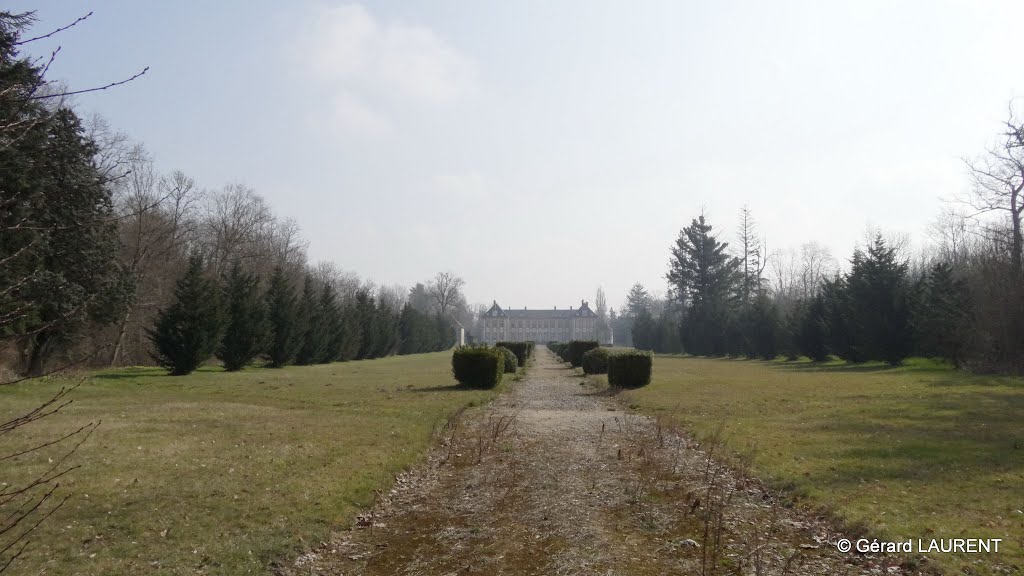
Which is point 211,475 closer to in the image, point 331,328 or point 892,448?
point 892,448

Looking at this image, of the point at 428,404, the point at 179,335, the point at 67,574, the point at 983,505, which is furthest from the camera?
the point at 179,335

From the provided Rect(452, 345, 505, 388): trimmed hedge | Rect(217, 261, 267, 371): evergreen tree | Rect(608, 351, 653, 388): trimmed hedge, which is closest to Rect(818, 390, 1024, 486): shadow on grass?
Rect(608, 351, 653, 388): trimmed hedge

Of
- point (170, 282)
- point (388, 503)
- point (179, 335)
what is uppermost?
point (170, 282)

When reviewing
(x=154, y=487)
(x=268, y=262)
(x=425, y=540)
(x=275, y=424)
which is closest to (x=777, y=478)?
(x=425, y=540)

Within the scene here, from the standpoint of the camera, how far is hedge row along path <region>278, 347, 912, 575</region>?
18.1 ft

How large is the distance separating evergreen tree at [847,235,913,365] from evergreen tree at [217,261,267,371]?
32969mm

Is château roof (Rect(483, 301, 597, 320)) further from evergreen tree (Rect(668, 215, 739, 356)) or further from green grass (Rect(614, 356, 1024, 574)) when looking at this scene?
green grass (Rect(614, 356, 1024, 574))

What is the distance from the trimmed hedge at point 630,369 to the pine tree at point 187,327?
56.7ft

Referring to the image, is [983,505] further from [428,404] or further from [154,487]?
[428,404]

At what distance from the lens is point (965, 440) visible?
1088 centimetres

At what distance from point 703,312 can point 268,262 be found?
39486 millimetres

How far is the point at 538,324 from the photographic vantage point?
150 metres

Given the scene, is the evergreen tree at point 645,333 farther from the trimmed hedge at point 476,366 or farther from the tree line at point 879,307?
the trimmed hedge at point 476,366

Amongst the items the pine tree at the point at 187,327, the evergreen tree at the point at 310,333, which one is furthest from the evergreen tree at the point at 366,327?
the pine tree at the point at 187,327
